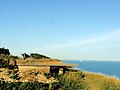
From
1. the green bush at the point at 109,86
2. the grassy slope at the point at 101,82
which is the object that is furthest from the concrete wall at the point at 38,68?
the green bush at the point at 109,86

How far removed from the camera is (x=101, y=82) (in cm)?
2914

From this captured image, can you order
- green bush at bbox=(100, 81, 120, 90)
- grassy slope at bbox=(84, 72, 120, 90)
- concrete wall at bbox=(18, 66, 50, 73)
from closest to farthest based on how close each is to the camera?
1. green bush at bbox=(100, 81, 120, 90)
2. grassy slope at bbox=(84, 72, 120, 90)
3. concrete wall at bbox=(18, 66, 50, 73)

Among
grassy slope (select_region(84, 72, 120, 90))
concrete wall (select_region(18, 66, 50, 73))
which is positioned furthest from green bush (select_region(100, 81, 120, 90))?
concrete wall (select_region(18, 66, 50, 73))

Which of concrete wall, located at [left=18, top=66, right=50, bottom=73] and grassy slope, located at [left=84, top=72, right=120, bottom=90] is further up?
concrete wall, located at [left=18, top=66, right=50, bottom=73]

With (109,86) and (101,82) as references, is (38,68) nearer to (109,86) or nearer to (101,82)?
(101,82)

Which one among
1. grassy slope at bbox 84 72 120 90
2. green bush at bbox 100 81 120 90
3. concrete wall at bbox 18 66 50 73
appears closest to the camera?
green bush at bbox 100 81 120 90

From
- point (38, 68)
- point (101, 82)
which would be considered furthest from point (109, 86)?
point (38, 68)

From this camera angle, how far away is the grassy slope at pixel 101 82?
91.2 feet

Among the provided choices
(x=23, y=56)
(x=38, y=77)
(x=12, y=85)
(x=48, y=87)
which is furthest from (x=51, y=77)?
(x=23, y=56)

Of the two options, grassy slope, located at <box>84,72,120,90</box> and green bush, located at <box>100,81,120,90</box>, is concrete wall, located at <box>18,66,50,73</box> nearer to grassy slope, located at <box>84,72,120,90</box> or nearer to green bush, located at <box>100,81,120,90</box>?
grassy slope, located at <box>84,72,120,90</box>

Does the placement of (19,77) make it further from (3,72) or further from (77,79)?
(77,79)

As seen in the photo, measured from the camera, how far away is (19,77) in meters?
28.4

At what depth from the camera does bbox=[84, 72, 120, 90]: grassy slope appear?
91.2 feet

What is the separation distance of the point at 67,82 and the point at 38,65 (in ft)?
17.9
